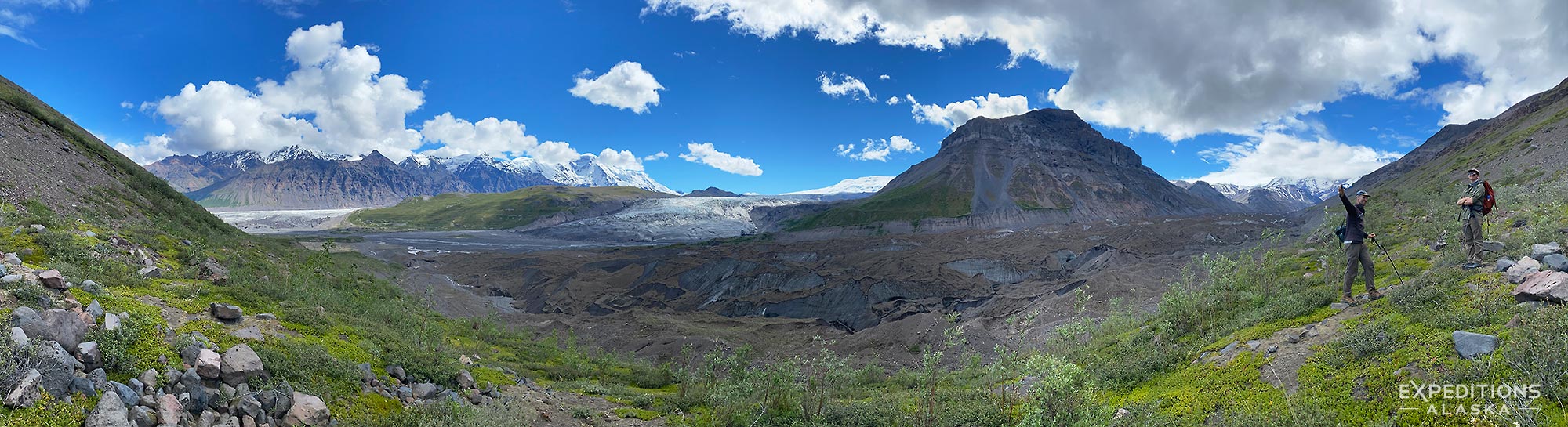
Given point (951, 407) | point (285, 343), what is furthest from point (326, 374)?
point (951, 407)

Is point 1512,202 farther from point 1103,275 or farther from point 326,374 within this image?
point 326,374

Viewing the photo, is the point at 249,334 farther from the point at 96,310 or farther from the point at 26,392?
the point at 26,392

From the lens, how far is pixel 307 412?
314 inches

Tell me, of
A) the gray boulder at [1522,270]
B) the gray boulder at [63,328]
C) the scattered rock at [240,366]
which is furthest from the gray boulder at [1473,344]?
the gray boulder at [63,328]

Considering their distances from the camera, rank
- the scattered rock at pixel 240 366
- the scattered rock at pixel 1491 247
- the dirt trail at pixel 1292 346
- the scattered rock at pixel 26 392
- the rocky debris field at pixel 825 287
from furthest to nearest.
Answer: the rocky debris field at pixel 825 287 < the scattered rock at pixel 1491 247 < the dirt trail at pixel 1292 346 < the scattered rock at pixel 240 366 < the scattered rock at pixel 26 392

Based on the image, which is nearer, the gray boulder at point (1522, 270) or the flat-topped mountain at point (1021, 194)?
the gray boulder at point (1522, 270)

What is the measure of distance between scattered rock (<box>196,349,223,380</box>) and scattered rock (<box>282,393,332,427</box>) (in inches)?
38.5

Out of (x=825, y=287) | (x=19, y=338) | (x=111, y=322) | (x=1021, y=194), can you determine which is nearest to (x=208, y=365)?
(x=111, y=322)

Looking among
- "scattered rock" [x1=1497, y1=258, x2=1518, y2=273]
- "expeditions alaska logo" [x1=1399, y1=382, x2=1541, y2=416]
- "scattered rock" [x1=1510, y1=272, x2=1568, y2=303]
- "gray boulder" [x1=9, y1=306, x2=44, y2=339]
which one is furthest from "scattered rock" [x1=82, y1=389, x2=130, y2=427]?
"scattered rock" [x1=1497, y1=258, x2=1518, y2=273]

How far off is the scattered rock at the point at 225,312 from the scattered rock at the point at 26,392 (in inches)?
177

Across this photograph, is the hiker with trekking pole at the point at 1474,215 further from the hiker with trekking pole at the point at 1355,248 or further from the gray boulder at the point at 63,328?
the gray boulder at the point at 63,328

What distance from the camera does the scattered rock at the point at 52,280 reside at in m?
7.70

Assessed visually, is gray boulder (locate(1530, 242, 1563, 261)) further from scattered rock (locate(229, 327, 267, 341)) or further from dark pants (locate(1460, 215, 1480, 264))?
scattered rock (locate(229, 327, 267, 341))

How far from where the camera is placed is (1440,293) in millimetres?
8883
